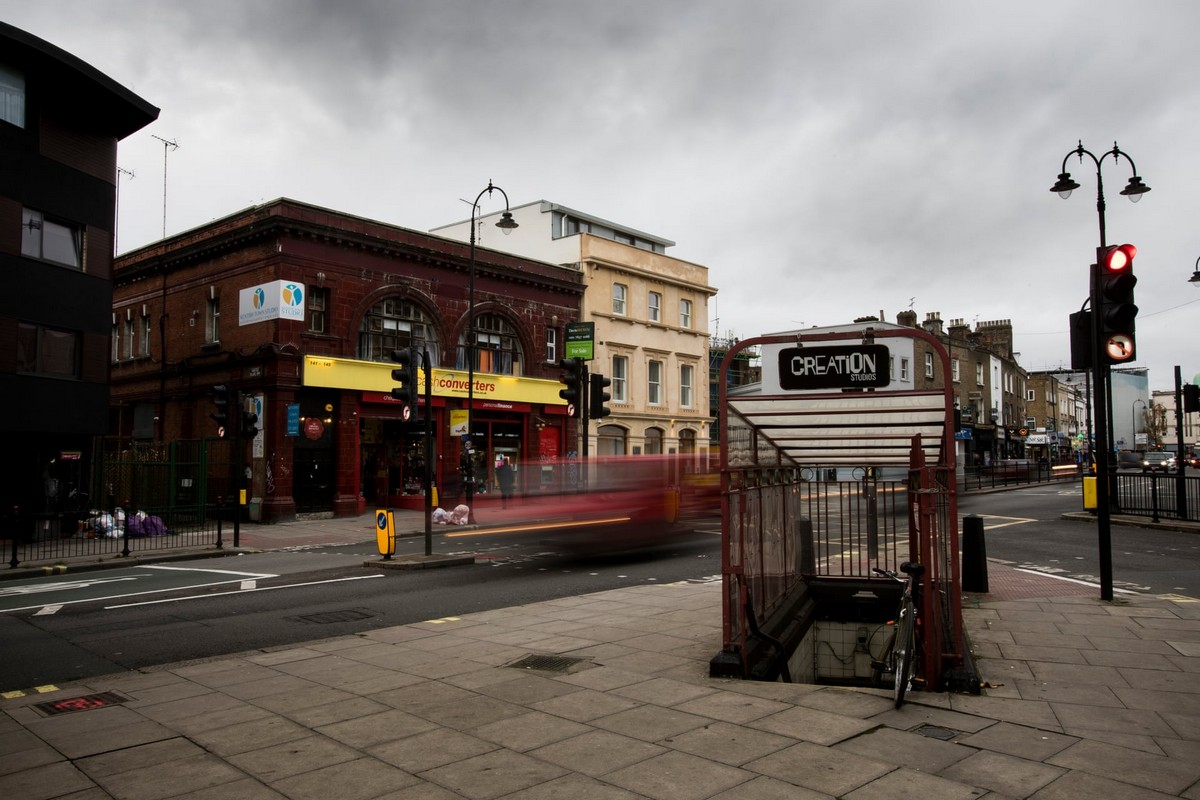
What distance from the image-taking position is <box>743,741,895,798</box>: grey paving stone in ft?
15.0

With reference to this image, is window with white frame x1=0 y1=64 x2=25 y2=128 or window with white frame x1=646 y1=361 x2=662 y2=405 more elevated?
window with white frame x1=0 y1=64 x2=25 y2=128

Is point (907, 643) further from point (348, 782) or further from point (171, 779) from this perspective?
point (171, 779)

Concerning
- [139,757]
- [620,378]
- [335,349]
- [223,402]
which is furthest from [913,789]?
[620,378]

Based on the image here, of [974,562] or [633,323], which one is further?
[633,323]

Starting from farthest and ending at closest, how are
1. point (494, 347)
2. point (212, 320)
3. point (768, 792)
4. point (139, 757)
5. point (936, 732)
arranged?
point (494, 347)
point (212, 320)
point (936, 732)
point (139, 757)
point (768, 792)

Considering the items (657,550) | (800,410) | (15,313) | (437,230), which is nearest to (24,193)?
(15,313)

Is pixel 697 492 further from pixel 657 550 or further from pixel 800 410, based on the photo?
pixel 800 410

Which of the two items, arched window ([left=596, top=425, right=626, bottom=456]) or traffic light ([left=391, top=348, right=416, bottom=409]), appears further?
arched window ([left=596, top=425, right=626, bottom=456])

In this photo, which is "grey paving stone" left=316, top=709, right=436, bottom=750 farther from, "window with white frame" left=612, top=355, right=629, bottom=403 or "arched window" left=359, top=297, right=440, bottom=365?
"window with white frame" left=612, top=355, right=629, bottom=403

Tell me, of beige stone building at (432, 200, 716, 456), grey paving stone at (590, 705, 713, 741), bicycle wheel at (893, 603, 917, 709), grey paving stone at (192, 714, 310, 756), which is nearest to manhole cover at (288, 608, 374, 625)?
grey paving stone at (192, 714, 310, 756)

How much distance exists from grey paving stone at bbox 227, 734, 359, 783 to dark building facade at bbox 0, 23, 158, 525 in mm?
19153

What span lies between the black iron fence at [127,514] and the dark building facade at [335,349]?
2.94 meters

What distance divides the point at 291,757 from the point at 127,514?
16922 millimetres

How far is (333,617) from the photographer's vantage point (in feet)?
34.9
